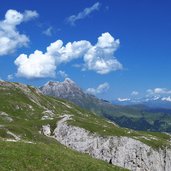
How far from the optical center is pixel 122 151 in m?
125

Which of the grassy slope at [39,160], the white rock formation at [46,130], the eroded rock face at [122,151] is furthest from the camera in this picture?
the white rock formation at [46,130]

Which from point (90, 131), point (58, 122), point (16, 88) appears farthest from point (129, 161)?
point (16, 88)

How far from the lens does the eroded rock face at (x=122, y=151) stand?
409ft

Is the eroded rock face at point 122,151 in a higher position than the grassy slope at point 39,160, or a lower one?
higher

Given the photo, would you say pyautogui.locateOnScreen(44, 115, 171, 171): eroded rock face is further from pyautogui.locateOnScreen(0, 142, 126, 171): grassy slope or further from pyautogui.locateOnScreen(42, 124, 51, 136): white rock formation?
pyautogui.locateOnScreen(0, 142, 126, 171): grassy slope

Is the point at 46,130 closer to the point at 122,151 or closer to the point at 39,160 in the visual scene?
the point at 122,151

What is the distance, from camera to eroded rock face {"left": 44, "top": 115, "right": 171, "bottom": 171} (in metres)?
125

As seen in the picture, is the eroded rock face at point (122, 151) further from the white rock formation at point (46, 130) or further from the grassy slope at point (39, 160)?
the grassy slope at point (39, 160)

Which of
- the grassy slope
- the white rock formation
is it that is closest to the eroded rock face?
the white rock formation

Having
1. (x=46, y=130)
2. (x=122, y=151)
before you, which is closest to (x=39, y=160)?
(x=122, y=151)

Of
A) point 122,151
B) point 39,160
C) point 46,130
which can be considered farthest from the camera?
point 46,130

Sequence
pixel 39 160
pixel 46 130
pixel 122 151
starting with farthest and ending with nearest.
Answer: pixel 46 130
pixel 122 151
pixel 39 160

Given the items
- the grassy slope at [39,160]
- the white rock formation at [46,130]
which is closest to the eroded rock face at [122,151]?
the white rock formation at [46,130]

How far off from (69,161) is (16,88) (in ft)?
509
